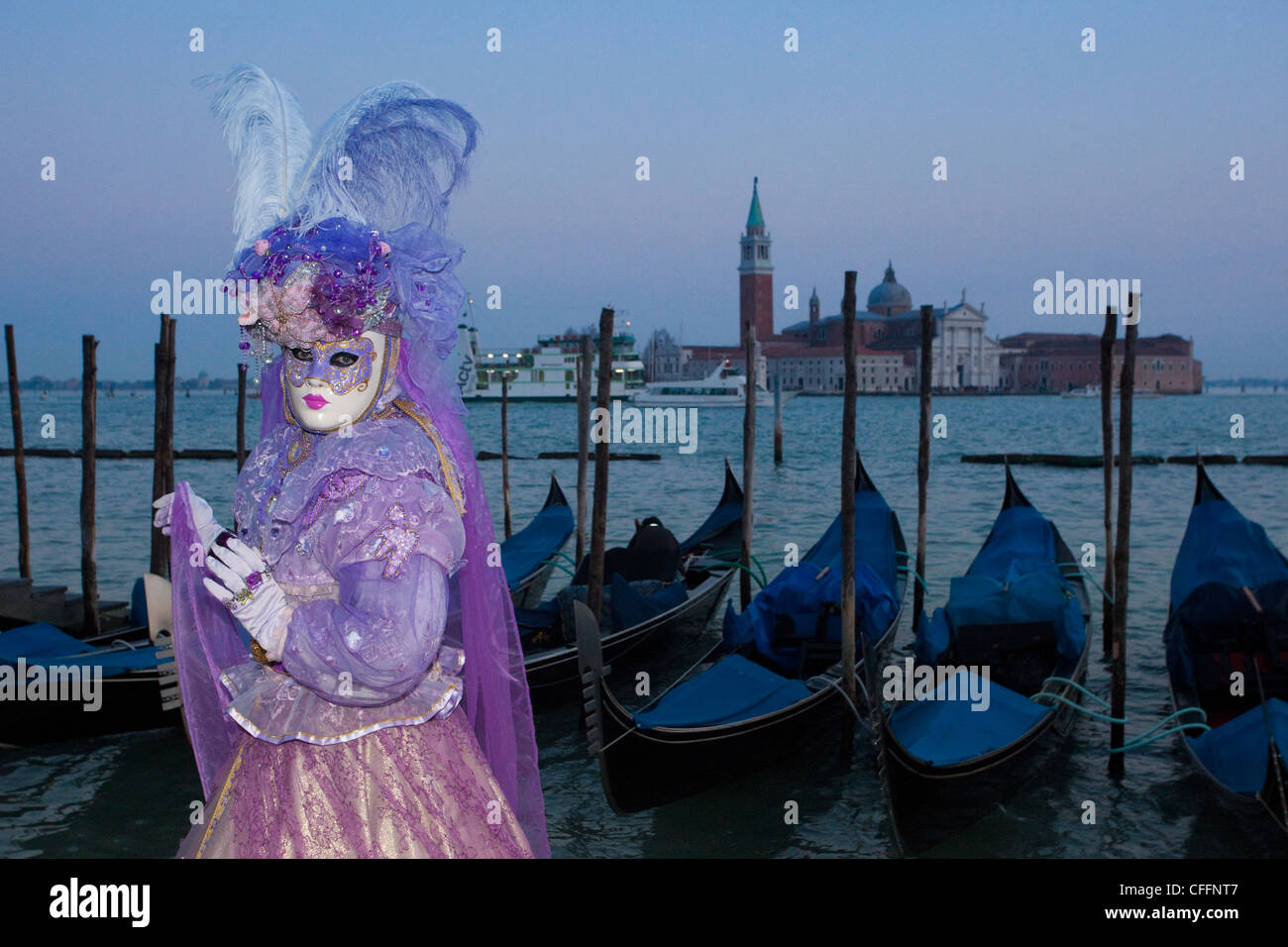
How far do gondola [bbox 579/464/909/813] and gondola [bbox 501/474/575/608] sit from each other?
8.47 ft

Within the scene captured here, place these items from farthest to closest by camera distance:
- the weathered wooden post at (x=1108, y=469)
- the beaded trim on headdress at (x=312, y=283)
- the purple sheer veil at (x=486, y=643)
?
the weathered wooden post at (x=1108, y=469), the purple sheer veil at (x=486, y=643), the beaded trim on headdress at (x=312, y=283)

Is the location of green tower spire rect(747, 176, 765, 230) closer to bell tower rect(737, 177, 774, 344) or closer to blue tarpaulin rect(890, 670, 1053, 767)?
bell tower rect(737, 177, 774, 344)

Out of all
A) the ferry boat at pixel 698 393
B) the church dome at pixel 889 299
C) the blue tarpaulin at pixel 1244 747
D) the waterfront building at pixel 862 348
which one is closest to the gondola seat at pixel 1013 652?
the blue tarpaulin at pixel 1244 747

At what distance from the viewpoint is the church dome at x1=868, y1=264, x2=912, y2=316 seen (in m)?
90.2

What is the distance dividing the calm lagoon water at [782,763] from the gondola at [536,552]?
1537 mm

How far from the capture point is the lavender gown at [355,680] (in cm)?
130

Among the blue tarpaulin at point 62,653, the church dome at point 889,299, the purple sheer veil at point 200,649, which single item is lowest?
the blue tarpaulin at point 62,653

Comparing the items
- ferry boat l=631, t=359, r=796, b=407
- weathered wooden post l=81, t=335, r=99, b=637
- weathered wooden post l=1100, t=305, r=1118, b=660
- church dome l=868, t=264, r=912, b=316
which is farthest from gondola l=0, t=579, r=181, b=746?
church dome l=868, t=264, r=912, b=316

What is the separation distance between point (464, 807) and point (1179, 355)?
8698cm

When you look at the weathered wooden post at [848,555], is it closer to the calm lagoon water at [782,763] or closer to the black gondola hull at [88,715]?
the calm lagoon water at [782,763]

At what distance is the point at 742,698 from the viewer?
14.7 ft

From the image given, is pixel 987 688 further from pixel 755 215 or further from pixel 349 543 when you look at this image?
pixel 755 215

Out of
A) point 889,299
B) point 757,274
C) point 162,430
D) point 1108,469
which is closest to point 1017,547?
point 1108,469

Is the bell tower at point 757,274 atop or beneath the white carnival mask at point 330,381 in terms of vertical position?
atop
